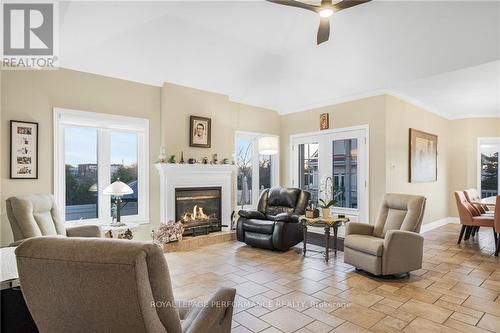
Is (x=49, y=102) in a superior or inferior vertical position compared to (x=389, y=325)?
superior

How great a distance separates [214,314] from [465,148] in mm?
8031

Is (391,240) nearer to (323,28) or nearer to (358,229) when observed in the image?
(358,229)

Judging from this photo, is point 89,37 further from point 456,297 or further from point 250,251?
point 456,297

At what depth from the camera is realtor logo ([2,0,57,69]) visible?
3.22 m

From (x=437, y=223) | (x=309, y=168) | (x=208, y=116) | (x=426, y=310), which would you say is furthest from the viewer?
(x=437, y=223)

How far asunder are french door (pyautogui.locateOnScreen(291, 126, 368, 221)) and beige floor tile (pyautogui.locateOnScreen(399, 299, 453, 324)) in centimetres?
257

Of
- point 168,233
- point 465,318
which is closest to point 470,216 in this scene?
point 465,318

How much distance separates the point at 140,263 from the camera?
1.00 meters

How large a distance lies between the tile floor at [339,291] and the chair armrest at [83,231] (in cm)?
107

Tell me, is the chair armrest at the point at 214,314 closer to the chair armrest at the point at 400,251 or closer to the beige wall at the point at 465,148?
the chair armrest at the point at 400,251

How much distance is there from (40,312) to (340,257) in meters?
3.99

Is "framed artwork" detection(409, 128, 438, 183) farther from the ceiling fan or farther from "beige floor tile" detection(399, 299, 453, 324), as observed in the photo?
the ceiling fan

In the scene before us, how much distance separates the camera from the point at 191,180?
5.25m

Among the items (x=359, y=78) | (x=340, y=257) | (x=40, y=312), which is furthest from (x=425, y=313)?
(x=359, y=78)
